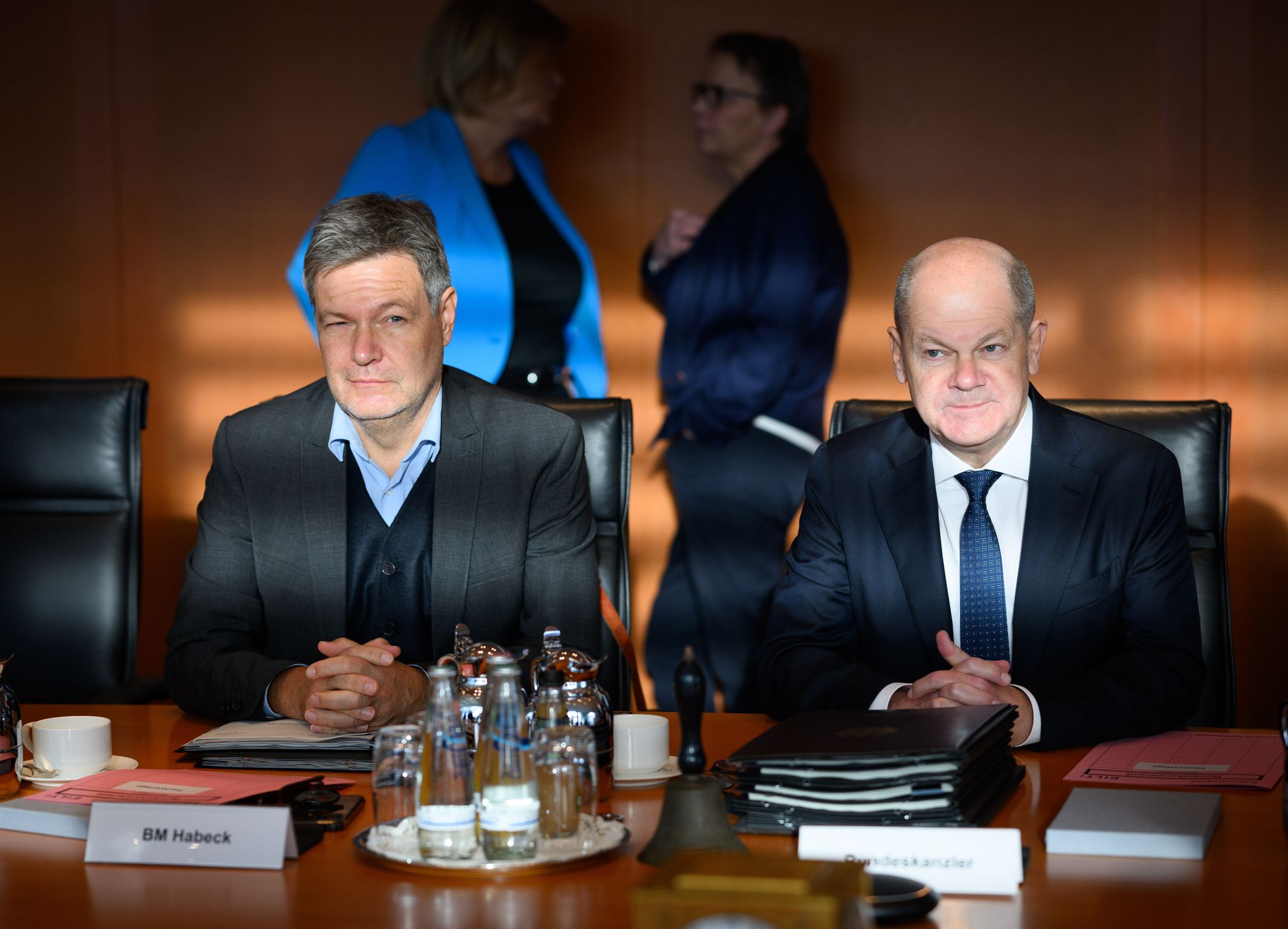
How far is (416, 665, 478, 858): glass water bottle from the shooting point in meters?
1.23

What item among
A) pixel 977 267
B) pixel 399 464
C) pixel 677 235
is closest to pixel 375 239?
pixel 399 464

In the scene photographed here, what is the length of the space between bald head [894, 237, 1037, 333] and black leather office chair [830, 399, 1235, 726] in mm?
278

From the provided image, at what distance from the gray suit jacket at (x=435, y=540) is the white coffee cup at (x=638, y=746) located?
0.57m

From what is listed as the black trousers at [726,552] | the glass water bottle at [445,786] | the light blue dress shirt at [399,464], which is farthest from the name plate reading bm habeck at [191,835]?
the black trousers at [726,552]

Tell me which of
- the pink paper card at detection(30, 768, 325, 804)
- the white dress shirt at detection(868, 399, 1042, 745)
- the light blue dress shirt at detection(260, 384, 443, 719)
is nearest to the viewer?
the pink paper card at detection(30, 768, 325, 804)

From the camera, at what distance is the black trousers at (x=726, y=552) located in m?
4.09

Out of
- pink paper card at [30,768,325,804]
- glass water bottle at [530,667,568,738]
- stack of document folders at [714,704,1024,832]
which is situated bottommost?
pink paper card at [30,768,325,804]

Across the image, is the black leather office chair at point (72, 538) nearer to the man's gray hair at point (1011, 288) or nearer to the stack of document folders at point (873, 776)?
the man's gray hair at point (1011, 288)

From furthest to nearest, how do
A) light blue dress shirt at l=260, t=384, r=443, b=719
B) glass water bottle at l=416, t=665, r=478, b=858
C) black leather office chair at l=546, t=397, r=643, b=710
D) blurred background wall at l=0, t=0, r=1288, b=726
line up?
blurred background wall at l=0, t=0, r=1288, b=726, black leather office chair at l=546, t=397, r=643, b=710, light blue dress shirt at l=260, t=384, r=443, b=719, glass water bottle at l=416, t=665, r=478, b=858

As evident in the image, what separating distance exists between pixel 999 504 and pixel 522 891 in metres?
1.18

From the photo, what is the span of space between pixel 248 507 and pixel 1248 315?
3.11 meters

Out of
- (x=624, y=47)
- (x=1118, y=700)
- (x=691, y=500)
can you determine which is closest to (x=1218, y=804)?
(x=1118, y=700)

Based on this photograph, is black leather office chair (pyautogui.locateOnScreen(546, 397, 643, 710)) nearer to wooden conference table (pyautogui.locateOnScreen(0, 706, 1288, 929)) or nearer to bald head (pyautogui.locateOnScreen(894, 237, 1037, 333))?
bald head (pyautogui.locateOnScreen(894, 237, 1037, 333))

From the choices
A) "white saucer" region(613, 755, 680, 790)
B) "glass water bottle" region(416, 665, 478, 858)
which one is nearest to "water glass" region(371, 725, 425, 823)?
"glass water bottle" region(416, 665, 478, 858)
